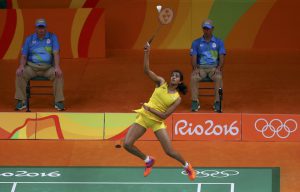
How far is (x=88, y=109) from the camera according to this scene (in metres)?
14.5

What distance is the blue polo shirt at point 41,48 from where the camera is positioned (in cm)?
1415

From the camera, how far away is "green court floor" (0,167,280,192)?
11.4m

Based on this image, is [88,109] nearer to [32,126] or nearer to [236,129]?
[32,126]

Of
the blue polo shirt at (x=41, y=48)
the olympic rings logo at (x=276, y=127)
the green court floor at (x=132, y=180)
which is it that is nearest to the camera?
the green court floor at (x=132, y=180)

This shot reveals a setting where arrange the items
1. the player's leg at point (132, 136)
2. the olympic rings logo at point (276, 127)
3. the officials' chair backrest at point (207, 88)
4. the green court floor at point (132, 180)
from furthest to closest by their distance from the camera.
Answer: the officials' chair backrest at point (207, 88)
the olympic rings logo at point (276, 127)
the green court floor at point (132, 180)
the player's leg at point (132, 136)

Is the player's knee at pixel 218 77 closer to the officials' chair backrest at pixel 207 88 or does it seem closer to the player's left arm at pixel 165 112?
the officials' chair backrest at pixel 207 88

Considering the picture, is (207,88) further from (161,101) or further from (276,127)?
(161,101)

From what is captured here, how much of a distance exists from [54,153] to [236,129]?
2.80 metres

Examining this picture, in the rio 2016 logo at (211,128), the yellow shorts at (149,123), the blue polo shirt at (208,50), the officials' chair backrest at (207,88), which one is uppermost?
the blue polo shirt at (208,50)

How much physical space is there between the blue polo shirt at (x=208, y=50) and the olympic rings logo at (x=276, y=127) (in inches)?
52.8

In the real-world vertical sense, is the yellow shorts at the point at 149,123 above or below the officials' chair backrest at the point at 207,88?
below

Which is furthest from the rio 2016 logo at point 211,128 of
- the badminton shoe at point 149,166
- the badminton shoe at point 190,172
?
the badminton shoe at point 190,172

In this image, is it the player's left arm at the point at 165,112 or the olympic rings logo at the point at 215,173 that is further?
the olympic rings logo at the point at 215,173

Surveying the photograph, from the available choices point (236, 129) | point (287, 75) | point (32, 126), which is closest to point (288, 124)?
point (236, 129)
